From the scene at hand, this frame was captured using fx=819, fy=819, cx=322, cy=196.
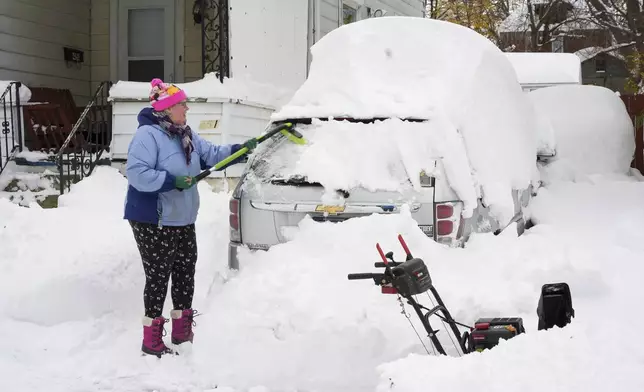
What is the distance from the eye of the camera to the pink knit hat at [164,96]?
5723mm

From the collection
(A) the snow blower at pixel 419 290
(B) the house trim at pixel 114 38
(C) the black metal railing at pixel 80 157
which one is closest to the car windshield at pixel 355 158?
(A) the snow blower at pixel 419 290

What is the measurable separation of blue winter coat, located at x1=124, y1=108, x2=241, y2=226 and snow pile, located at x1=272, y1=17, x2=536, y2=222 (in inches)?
38.8

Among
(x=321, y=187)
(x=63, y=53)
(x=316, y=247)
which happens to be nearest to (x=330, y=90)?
(x=321, y=187)

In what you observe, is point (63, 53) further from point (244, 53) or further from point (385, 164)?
point (385, 164)

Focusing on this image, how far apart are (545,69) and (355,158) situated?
847cm

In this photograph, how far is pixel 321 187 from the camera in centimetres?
570

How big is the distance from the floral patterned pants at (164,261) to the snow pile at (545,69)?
844cm

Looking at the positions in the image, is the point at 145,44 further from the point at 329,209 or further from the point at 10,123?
→ the point at 329,209

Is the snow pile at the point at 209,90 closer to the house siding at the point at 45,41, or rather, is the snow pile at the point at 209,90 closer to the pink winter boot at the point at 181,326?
the house siding at the point at 45,41

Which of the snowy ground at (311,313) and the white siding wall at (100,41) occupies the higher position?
the white siding wall at (100,41)

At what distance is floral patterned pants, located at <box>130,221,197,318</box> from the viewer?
5.61 meters

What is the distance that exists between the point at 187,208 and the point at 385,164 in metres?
1.42

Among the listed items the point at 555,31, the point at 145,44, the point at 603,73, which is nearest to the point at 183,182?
the point at 145,44

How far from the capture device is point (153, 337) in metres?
5.61
